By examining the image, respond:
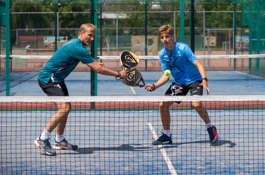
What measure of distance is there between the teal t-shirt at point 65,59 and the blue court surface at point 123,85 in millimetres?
4788

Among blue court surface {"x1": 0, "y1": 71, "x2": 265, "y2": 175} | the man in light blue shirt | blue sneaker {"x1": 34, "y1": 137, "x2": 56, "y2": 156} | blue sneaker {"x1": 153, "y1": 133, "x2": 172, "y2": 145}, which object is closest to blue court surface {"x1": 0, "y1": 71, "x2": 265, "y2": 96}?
blue court surface {"x1": 0, "y1": 71, "x2": 265, "y2": 175}

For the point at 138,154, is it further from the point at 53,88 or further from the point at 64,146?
the point at 53,88

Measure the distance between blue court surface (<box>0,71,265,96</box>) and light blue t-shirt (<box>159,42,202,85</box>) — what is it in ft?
16.3

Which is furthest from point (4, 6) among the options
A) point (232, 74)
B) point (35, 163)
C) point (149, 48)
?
point (232, 74)

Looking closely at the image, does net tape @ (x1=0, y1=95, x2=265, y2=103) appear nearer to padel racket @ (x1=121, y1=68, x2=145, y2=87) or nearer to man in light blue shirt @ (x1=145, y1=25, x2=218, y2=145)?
padel racket @ (x1=121, y1=68, x2=145, y2=87)

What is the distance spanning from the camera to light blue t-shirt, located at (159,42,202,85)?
562 cm

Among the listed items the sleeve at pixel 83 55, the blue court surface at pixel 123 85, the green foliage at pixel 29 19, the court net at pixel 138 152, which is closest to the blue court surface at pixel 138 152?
the court net at pixel 138 152

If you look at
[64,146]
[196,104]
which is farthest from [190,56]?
[64,146]

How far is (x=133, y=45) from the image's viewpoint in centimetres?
1697

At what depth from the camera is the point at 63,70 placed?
17.3 ft

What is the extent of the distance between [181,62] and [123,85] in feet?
25.8

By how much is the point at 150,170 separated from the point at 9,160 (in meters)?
1.69

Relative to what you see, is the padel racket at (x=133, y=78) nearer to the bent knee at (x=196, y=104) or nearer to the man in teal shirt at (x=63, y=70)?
the man in teal shirt at (x=63, y=70)

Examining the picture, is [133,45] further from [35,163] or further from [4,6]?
[35,163]
